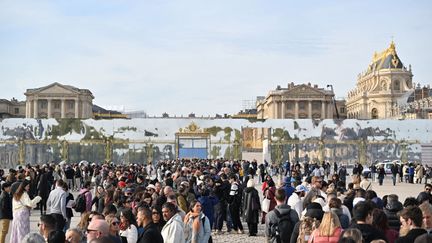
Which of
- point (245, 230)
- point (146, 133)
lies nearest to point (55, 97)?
point (146, 133)

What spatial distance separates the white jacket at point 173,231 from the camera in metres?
7.33

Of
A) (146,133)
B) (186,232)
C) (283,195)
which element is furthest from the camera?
(146,133)

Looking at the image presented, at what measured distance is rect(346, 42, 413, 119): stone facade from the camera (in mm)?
121188

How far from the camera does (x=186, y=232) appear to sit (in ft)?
27.9

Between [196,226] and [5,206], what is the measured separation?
14.5 feet

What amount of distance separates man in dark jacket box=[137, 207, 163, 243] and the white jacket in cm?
29

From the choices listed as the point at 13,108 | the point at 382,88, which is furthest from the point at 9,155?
the point at 382,88

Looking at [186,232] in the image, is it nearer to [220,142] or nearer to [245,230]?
[245,230]

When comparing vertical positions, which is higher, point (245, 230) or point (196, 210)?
point (196, 210)

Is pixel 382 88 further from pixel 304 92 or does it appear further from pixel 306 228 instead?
pixel 306 228

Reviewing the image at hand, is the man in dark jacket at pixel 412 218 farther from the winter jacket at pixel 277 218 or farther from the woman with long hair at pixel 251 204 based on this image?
the woman with long hair at pixel 251 204

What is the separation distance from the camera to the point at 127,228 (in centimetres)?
749

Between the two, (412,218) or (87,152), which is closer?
(412,218)

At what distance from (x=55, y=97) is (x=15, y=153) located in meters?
61.5
